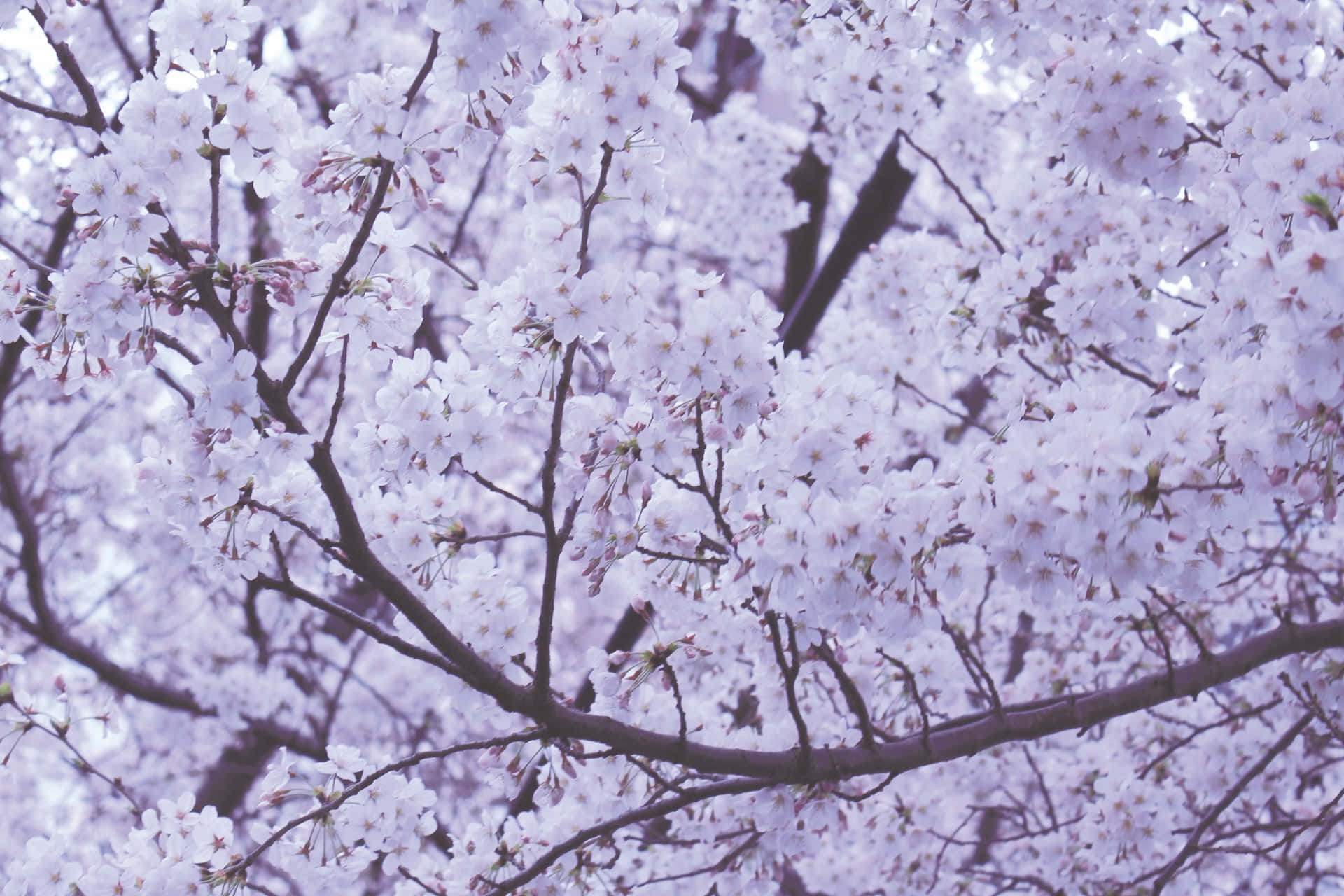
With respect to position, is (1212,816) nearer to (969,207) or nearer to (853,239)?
(969,207)

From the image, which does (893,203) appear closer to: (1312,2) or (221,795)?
(1312,2)

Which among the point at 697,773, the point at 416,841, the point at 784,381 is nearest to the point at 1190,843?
the point at 697,773

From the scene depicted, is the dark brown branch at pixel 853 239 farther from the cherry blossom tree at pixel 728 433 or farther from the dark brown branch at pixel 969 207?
the dark brown branch at pixel 969 207

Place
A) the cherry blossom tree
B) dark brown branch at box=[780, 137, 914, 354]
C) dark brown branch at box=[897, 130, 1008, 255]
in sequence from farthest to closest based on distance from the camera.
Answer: dark brown branch at box=[780, 137, 914, 354] < dark brown branch at box=[897, 130, 1008, 255] < the cherry blossom tree

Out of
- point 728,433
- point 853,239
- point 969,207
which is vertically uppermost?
point 853,239

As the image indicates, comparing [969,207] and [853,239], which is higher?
[853,239]

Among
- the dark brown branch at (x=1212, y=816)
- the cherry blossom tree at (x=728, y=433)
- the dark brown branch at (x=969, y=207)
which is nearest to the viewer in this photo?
the cherry blossom tree at (x=728, y=433)

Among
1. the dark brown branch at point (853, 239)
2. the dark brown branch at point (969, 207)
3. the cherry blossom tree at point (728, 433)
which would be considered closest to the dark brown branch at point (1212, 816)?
the cherry blossom tree at point (728, 433)

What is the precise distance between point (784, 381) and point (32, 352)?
1616 mm

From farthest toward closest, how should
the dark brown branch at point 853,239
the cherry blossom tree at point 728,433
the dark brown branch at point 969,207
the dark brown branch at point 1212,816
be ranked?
the dark brown branch at point 853,239 < the dark brown branch at point 969,207 < the dark brown branch at point 1212,816 < the cherry blossom tree at point 728,433

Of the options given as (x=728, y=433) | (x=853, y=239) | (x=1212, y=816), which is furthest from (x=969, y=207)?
(x=1212, y=816)

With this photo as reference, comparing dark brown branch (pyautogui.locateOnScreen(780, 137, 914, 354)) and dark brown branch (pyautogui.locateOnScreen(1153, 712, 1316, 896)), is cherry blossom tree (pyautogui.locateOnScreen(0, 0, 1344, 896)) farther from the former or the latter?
dark brown branch (pyautogui.locateOnScreen(780, 137, 914, 354))

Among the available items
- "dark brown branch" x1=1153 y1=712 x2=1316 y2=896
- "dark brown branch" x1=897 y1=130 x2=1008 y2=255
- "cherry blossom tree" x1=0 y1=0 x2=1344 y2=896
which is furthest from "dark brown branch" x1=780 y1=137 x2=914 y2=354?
"dark brown branch" x1=1153 y1=712 x2=1316 y2=896

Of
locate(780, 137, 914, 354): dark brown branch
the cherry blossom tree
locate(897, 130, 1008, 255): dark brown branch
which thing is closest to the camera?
the cherry blossom tree
